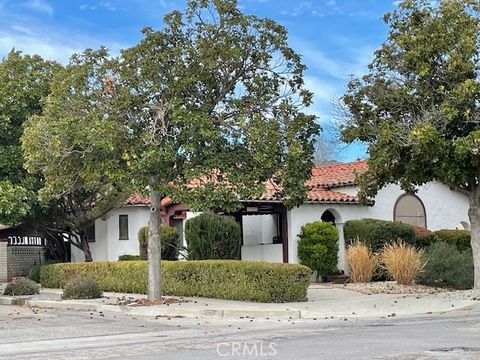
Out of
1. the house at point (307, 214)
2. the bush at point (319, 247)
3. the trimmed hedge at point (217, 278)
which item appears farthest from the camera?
the house at point (307, 214)

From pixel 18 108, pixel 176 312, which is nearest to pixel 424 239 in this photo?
pixel 176 312

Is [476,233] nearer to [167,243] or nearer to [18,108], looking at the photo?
[167,243]

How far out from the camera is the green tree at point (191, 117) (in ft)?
53.0

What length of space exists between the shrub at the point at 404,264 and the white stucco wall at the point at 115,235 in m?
11.8

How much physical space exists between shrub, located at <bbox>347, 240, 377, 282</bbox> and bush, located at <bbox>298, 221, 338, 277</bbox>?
3.56ft

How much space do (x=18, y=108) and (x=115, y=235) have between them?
30.8ft

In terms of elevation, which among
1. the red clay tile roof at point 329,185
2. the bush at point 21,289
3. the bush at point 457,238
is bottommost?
the bush at point 21,289

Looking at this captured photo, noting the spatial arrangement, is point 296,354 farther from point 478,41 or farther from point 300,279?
point 478,41

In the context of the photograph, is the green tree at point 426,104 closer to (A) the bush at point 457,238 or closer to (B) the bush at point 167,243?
(A) the bush at point 457,238

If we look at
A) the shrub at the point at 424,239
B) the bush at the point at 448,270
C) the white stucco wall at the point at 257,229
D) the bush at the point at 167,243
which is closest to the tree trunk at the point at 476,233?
the bush at the point at 448,270

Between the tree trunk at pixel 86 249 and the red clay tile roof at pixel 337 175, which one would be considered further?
the tree trunk at pixel 86 249

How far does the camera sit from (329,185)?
92.3 ft

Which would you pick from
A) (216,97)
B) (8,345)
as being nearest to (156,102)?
(216,97)

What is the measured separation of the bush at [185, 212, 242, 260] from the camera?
23078 mm
